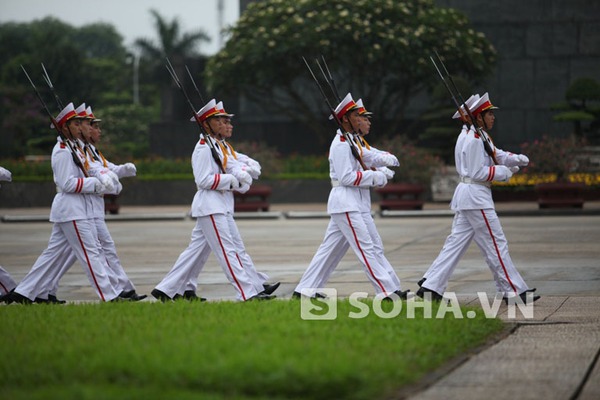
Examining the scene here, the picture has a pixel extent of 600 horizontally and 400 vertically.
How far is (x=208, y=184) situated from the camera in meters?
12.7

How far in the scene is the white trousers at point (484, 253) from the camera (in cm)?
1249

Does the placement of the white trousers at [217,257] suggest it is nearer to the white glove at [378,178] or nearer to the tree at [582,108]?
the white glove at [378,178]

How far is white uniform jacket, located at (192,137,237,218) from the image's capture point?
1270 centimetres

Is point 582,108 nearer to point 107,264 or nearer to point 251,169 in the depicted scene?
point 251,169

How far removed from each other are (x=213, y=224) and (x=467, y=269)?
471cm

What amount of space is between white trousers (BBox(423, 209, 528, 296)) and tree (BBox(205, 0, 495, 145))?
81.0 feet

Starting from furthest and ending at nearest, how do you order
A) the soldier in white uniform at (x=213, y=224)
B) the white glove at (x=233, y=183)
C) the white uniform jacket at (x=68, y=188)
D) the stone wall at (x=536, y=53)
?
the stone wall at (x=536, y=53)
the white uniform jacket at (x=68, y=188)
the white glove at (x=233, y=183)
the soldier in white uniform at (x=213, y=224)

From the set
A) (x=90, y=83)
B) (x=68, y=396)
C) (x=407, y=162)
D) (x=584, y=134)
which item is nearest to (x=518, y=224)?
(x=407, y=162)

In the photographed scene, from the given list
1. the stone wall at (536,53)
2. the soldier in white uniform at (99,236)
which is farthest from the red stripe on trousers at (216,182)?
the stone wall at (536,53)

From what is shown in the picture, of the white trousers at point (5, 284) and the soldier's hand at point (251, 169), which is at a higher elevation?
the soldier's hand at point (251, 169)

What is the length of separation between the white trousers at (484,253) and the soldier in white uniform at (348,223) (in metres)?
0.46

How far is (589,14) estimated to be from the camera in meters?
42.7

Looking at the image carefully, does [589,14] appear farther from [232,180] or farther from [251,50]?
[232,180]

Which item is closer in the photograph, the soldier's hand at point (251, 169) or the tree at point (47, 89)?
the soldier's hand at point (251, 169)
